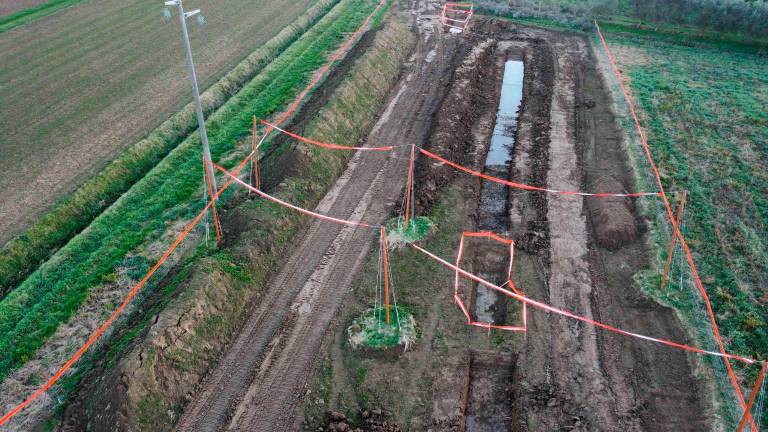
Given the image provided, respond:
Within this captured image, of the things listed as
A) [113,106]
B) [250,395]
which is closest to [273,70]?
[113,106]

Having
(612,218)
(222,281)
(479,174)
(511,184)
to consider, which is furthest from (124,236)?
(612,218)

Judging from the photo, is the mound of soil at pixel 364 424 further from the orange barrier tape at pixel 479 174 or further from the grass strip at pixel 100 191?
the grass strip at pixel 100 191

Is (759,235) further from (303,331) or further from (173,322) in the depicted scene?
(173,322)

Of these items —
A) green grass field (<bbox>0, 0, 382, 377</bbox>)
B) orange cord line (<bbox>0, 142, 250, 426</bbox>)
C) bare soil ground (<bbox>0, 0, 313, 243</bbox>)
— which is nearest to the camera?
orange cord line (<bbox>0, 142, 250, 426</bbox>)

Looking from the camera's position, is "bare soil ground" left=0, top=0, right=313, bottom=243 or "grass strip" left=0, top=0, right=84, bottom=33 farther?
"grass strip" left=0, top=0, right=84, bottom=33

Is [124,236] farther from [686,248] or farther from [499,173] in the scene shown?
[686,248]

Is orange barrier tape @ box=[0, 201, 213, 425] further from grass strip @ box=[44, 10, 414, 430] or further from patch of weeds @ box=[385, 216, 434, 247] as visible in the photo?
patch of weeds @ box=[385, 216, 434, 247]

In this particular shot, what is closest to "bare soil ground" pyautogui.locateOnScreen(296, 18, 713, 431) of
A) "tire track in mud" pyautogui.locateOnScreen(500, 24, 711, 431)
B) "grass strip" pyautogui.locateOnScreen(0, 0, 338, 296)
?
"tire track in mud" pyautogui.locateOnScreen(500, 24, 711, 431)
